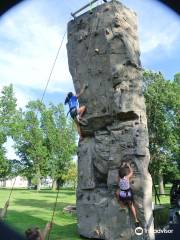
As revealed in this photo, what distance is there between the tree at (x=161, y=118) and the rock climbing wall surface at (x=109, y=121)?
34.8ft

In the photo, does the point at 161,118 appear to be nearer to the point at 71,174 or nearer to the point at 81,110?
the point at 81,110

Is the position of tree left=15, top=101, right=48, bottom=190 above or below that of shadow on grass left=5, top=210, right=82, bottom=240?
above

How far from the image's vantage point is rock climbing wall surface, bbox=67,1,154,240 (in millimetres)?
7699

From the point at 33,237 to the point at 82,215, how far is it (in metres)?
5.14

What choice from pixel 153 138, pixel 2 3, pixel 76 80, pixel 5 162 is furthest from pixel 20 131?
pixel 2 3

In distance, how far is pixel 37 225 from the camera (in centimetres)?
1008

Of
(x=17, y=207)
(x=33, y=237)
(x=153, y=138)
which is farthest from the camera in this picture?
(x=153, y=138)

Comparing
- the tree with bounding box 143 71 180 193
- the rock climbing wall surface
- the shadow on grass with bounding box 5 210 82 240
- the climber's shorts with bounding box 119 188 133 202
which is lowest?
the shadow on grass with bounding box 5 210 82 240

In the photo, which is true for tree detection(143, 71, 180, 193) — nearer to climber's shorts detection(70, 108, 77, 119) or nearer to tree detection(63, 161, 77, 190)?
tree detection(63, 161, 77, 190)

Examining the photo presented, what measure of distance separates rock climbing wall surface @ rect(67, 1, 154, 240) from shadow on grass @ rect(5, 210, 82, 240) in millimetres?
424

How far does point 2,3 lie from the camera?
12.2 feet

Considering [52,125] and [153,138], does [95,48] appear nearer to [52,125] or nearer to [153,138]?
[153,138]

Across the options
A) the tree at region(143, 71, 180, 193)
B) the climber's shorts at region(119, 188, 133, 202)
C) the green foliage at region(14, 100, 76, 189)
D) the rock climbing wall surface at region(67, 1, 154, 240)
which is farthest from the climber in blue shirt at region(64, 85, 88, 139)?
the green foliage at region(14, 100, 76, 189)

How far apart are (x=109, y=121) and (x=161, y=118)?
1139cm
